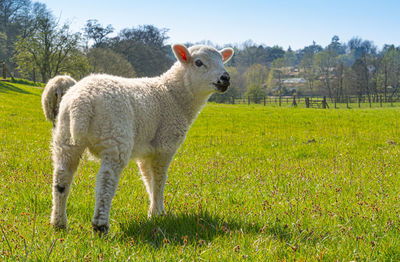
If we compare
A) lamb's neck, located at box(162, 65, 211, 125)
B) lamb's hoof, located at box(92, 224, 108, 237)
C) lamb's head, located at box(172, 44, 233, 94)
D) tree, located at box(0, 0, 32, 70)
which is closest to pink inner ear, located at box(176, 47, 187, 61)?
lamb's head, located at box(172, 44, 233, 94)

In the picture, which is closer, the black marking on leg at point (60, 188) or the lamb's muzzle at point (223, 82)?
the black marking on leg at point (60, 188)

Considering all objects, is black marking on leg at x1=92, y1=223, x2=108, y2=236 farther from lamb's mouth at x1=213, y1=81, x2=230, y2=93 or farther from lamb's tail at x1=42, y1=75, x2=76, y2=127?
lamb's mouth at x1=213, y1=81, x2=230, y2=93

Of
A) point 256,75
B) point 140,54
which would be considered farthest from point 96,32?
point 256,75

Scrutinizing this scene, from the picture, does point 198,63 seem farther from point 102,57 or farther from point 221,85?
point 102,57

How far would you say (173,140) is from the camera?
473 centimetres

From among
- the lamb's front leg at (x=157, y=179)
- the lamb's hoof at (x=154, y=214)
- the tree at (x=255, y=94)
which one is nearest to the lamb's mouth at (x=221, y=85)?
the lamb's front leg at (x=157, y=179)

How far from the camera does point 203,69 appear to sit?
5.21 metres

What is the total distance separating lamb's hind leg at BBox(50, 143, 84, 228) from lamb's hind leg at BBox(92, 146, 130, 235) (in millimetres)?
390

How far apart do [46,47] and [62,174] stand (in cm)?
4991

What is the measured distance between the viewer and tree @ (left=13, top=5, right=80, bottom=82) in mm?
48188

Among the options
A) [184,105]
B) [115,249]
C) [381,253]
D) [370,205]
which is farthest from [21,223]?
[370,205]

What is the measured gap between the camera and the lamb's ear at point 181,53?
Result: 5238 millimetres

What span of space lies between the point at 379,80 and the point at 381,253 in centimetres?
A: 9060

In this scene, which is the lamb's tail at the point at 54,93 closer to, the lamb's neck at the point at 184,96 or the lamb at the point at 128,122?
the lamb at the point at 128,122
